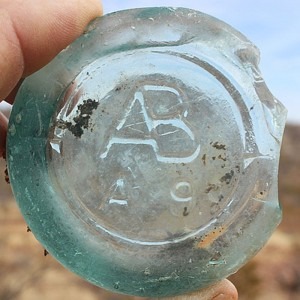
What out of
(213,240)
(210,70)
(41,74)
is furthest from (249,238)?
(41,74)

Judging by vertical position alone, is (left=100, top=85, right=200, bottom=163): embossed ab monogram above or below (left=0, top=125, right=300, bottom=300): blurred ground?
above

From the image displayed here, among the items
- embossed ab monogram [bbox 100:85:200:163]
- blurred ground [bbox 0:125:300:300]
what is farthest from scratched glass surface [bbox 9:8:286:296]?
blurred ground [bbox 0:125:300:300]

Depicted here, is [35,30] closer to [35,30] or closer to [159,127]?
[35,30]

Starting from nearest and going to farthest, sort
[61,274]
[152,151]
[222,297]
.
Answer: [152,151] → [222,297] → [61,274]

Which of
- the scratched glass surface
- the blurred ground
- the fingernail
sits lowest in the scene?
the blurred ground

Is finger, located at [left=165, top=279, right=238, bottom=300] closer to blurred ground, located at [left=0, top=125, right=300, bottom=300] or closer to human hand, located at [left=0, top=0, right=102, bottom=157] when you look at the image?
human hand, located at [left=0, top=0, right=102, bottom=157]

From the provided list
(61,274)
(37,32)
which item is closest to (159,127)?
(37,32)

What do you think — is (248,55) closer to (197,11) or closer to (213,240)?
(197,11)

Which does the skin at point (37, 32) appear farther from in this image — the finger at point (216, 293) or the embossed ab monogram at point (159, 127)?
the embossed ab monogram at point (159, 127)
